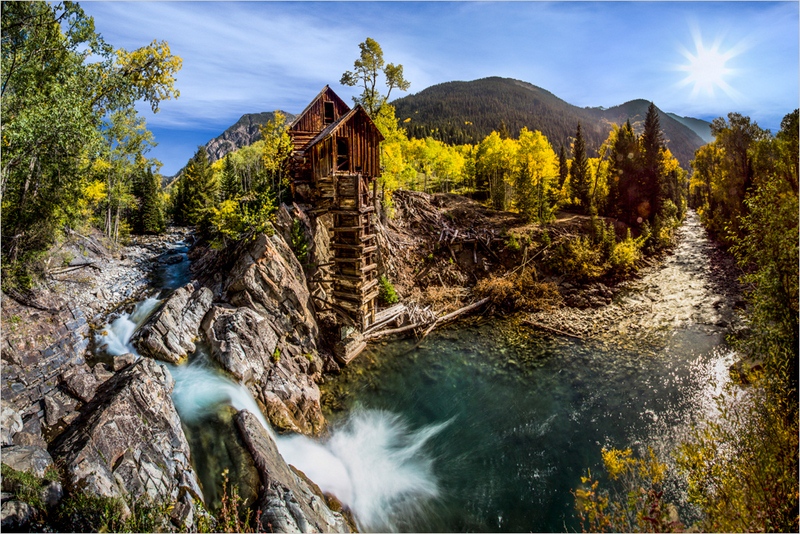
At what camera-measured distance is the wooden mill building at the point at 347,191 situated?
1886cm

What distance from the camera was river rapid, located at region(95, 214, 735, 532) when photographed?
10492 millimetres

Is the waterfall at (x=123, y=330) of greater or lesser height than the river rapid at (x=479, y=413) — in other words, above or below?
above

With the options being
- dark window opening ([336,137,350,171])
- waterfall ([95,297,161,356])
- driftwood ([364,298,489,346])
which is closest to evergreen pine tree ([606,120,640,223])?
driftwood ([364,298,489,346])

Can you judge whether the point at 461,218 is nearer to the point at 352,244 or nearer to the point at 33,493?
the point at 352,244

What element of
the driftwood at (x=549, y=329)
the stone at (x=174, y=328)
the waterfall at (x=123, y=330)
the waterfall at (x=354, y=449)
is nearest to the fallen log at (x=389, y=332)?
the waterfall at (x=354, y=449)

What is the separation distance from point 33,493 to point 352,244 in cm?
1429

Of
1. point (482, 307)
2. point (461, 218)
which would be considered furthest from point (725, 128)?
point (482, 307)

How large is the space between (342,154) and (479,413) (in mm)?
16431

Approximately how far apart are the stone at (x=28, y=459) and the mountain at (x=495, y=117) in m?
112

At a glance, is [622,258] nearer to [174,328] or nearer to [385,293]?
[385,293]

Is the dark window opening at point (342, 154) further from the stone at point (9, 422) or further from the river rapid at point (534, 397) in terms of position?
the stone at point (9, 422)

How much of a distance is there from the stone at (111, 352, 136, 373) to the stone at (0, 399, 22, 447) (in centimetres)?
274

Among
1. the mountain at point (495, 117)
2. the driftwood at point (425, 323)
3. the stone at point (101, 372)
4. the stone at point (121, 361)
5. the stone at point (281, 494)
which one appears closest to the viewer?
the stone at point (281, 494)

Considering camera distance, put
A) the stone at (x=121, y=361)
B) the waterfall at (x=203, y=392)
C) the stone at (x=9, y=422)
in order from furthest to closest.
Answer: the stone at (x=121, y=361) < the waterfall at (x=203, y=392) < the stone at (x=9, y=422)
